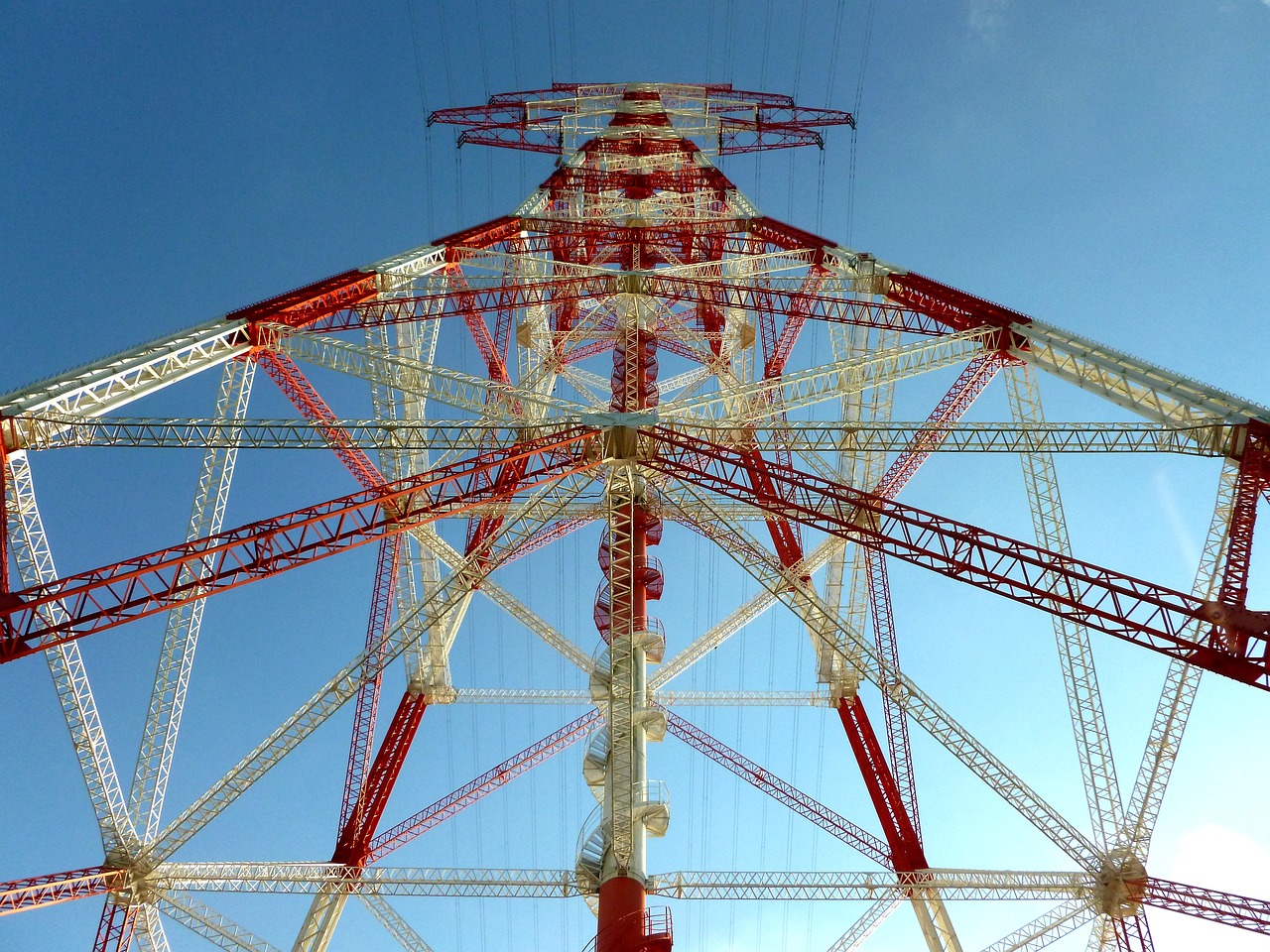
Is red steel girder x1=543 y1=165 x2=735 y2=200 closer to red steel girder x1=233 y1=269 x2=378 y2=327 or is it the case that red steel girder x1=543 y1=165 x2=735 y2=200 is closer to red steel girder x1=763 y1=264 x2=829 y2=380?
red steel girder x1=763 y1=264 x2=829 y2=380

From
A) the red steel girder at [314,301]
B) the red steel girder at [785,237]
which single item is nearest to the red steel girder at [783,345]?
the red steel girder at [785,237]

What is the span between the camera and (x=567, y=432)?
19.9 m

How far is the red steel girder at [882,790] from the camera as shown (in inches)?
941

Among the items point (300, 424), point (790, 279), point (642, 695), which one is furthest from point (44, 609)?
point (790, 279)

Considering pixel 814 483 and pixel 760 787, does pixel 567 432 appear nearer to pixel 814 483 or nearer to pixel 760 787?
pixel 814 483

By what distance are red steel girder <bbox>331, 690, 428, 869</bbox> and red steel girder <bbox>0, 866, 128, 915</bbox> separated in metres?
4.83

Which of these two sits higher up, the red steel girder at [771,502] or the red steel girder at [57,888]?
the red steel girder at [771,502]

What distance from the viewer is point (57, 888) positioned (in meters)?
19.4

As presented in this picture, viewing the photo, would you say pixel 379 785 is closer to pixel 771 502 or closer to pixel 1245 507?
pixel 771 502

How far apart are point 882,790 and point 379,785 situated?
1243 centimetres

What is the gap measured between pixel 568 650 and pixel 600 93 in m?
28.9

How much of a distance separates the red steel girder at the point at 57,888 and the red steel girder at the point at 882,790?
54.4 ft

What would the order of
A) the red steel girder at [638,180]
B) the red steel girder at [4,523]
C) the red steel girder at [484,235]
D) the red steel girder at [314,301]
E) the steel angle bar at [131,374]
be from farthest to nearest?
1. the red steel girder at [638,180]
2. the red steel girder at [484,235]
3. the red steel girder at [314,301]
4. the steel angle bar at [131,374]
5. the red steel girder at [4,523]

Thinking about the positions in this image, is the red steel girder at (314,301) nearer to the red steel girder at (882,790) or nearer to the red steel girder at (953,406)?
the red steel girder at (953,406)
